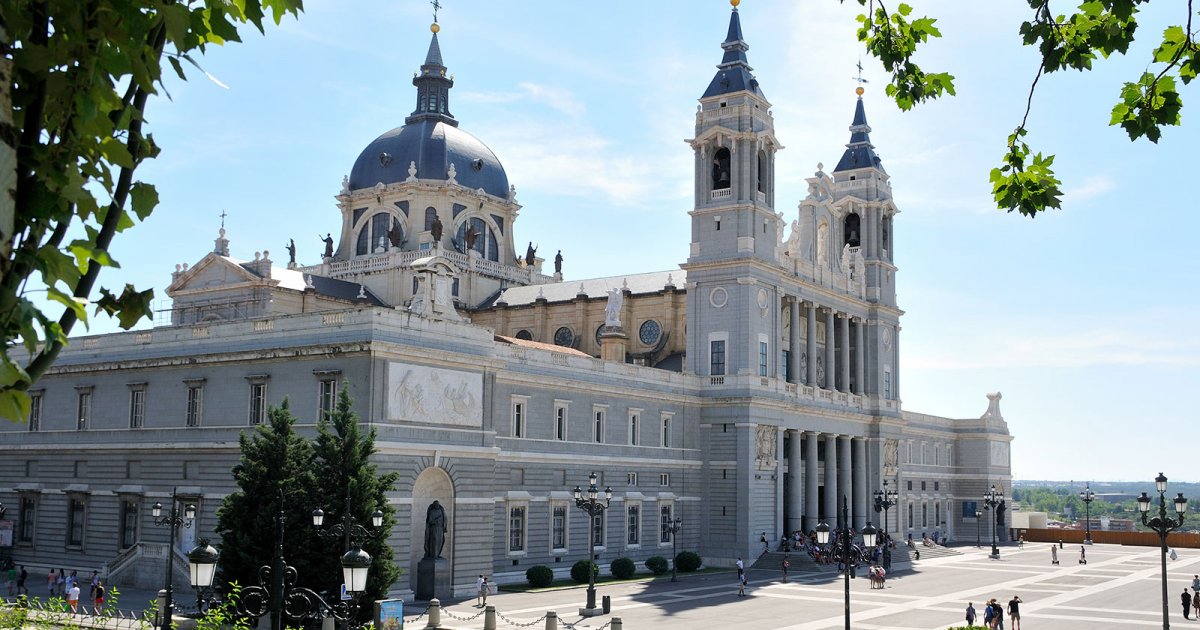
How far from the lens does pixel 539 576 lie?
5341 centimetres

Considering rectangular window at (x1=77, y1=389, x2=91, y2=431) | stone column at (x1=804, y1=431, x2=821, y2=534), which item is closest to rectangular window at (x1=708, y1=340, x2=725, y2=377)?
stone column at (x1=804, y1=431, x2=821, y2=534)

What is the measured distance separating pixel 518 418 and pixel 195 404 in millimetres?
14275

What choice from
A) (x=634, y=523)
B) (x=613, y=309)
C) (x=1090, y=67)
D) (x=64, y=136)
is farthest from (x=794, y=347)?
(x=64, y=136)

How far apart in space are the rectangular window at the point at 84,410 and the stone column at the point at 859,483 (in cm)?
4759

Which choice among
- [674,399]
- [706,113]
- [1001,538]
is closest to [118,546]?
[674,399]

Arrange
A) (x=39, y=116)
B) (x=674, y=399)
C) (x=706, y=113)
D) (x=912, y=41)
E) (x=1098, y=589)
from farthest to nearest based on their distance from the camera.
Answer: (x=706, y=113)
(x=674, y=399)
(x=1098, y=589)
(x=912, y=41)
(x=39, y=116)

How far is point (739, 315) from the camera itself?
2712 inches

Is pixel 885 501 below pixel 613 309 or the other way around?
below

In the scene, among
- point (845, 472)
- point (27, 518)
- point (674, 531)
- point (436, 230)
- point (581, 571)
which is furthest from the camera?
point (436, 230)

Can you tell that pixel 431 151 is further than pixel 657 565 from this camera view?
Yes

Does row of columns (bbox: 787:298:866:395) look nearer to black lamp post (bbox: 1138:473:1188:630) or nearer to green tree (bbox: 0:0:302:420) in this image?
black lamp post (bbox: 1138:473:1188:630)

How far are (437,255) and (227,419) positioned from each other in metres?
10.8

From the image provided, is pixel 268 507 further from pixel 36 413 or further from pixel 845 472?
pixel 845 472

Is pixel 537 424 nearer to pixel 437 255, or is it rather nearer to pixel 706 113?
pixel 437 255
